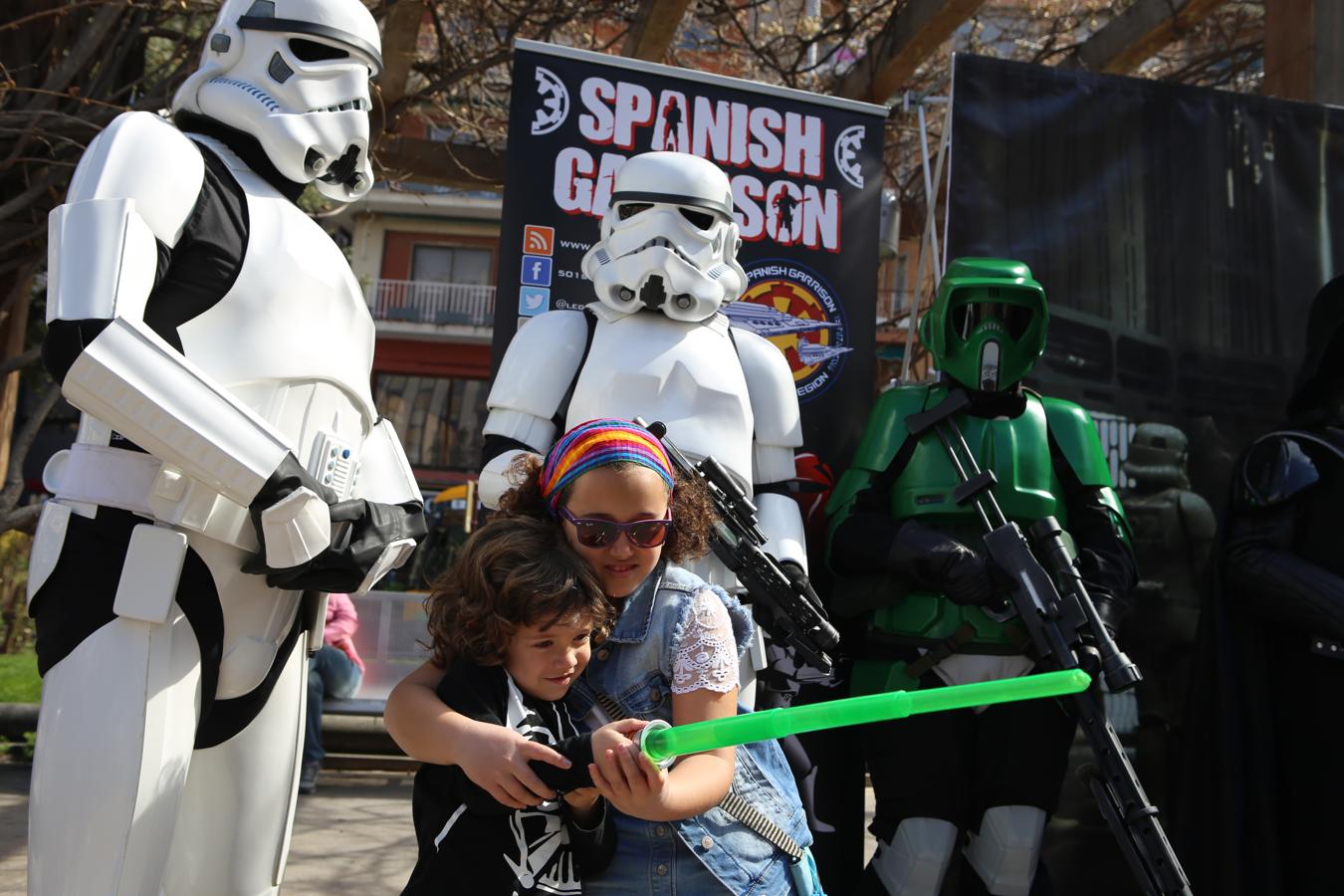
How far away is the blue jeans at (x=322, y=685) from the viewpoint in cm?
505

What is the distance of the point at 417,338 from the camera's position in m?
20.4

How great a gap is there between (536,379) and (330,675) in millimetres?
3191

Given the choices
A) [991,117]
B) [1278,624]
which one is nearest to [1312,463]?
[1278,624]

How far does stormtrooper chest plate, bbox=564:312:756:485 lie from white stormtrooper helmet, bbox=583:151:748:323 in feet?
0.18

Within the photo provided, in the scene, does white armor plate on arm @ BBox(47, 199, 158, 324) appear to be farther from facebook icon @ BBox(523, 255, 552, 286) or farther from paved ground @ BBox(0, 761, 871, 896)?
paved ground @ BBox(0, 761, 871, 896)

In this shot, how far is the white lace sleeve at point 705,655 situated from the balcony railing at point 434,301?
19.0 meters

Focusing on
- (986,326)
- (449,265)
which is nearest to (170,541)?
(986,326)

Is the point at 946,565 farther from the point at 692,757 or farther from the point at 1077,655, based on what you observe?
the point at 692,757

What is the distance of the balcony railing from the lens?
793 inches

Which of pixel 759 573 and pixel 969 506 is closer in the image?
pixel 759 573

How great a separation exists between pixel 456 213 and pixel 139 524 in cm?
1878

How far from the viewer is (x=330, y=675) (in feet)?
18.3

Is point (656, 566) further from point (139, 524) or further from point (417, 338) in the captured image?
point (417, 338)

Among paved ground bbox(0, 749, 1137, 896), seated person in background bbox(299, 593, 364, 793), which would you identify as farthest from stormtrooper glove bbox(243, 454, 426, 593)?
seated person in background bbox(299, 593, 364, 793)
